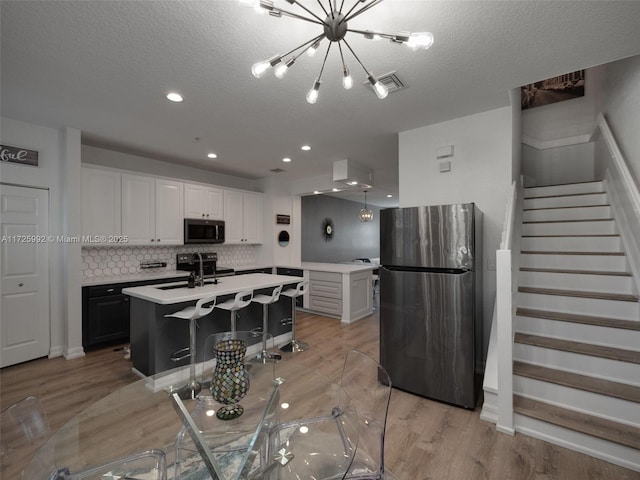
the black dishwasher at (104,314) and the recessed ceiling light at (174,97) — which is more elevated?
the recessed ceiling light at (174,97)

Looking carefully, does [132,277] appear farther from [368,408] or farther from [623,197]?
[623,197]

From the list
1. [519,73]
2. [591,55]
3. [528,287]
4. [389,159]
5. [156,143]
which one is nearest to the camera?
[591,55]

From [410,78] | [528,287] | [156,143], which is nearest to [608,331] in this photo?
[528,287]

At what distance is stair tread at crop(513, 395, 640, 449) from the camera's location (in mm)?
1885

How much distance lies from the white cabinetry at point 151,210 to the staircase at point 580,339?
183 inches

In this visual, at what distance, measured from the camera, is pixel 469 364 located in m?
2.45

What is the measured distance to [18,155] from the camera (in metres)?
3.24

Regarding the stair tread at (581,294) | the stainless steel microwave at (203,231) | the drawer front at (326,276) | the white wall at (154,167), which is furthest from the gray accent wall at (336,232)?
the stair tread at (581,294)

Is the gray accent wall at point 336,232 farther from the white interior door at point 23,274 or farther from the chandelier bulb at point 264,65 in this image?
the chandelier bulb at point 264,65

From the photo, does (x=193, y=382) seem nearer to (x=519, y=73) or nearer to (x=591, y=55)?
(x=519, y=73)

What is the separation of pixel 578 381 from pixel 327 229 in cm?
662

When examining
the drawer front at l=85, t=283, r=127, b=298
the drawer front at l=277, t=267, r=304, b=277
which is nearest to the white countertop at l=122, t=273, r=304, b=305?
the drawer front at l=85, t=283, r=127, b=298

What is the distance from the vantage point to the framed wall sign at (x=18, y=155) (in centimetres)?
314

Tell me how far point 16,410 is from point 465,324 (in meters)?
2.85
